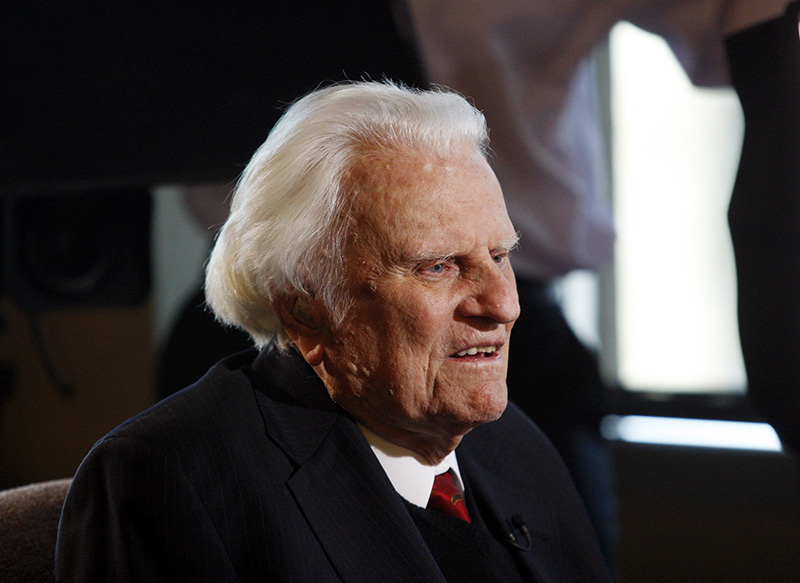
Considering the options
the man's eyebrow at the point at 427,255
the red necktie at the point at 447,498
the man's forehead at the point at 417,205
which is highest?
the man's forehead at the point at 417,205

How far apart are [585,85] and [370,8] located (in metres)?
0.60

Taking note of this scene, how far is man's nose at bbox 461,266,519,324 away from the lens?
1.10 metres

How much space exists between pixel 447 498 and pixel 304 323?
1.21 feet

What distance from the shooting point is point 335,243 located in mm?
1104

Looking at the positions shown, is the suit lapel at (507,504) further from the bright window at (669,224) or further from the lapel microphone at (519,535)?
the bright window at (669,224)

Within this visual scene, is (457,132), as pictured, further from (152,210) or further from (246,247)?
Answer: (152,210)

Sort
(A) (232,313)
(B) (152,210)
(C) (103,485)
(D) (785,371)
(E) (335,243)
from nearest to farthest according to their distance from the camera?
1. (C) (103,485)
2. (E) (335,243)
3. (A) (232,313)
4. (D) (785,371)
5. (B) (152,210)

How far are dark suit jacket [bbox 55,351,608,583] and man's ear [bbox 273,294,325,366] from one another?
3cm

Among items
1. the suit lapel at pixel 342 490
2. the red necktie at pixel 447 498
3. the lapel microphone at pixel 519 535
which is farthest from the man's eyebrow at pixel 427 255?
the lapel microphone at pixel 519 535

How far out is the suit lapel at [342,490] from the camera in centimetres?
105

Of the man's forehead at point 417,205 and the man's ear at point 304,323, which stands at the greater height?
the man's forehead at point 417,205

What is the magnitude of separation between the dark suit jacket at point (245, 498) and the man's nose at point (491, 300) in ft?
0.86

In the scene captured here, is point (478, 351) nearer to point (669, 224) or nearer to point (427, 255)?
point (427, 255)

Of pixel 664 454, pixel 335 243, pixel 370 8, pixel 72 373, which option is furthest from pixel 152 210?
pixel 664 454
